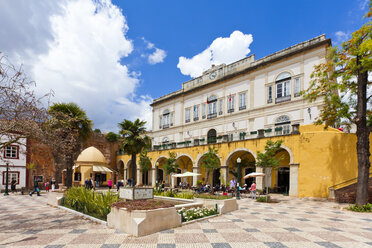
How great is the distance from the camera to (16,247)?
22.1ft

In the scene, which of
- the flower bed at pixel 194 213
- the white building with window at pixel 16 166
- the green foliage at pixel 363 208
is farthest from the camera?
the white building with window at pixel 16 166

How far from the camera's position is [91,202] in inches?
434

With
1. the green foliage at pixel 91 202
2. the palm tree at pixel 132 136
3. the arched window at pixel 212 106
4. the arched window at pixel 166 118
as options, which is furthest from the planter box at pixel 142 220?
the arched window at pixel 166 118

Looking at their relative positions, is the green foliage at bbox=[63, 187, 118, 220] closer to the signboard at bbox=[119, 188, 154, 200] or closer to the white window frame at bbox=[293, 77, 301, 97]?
the signboard at bbox=[119, 188, 154, 200]

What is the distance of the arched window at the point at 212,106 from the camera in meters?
33.2

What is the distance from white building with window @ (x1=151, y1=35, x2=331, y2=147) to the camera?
24.4 m

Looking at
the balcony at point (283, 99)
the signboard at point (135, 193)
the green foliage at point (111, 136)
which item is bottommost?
the signboard at point (135, 193)

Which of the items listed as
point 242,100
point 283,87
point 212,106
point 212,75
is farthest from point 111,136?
point 283,87

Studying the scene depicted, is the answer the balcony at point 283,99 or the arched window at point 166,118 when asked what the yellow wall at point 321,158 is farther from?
the arched window at point 166,118

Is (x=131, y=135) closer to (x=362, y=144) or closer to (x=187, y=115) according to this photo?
(x=187, y=115)

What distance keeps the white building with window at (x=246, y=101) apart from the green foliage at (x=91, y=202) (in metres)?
16.2

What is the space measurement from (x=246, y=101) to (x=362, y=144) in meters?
15.5

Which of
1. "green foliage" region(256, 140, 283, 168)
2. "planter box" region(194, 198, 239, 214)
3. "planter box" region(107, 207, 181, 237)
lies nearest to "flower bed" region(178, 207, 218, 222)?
"planter box" region(194, 198, 239, 214)

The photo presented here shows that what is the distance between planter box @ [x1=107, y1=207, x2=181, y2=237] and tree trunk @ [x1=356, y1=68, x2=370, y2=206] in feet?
41.7
